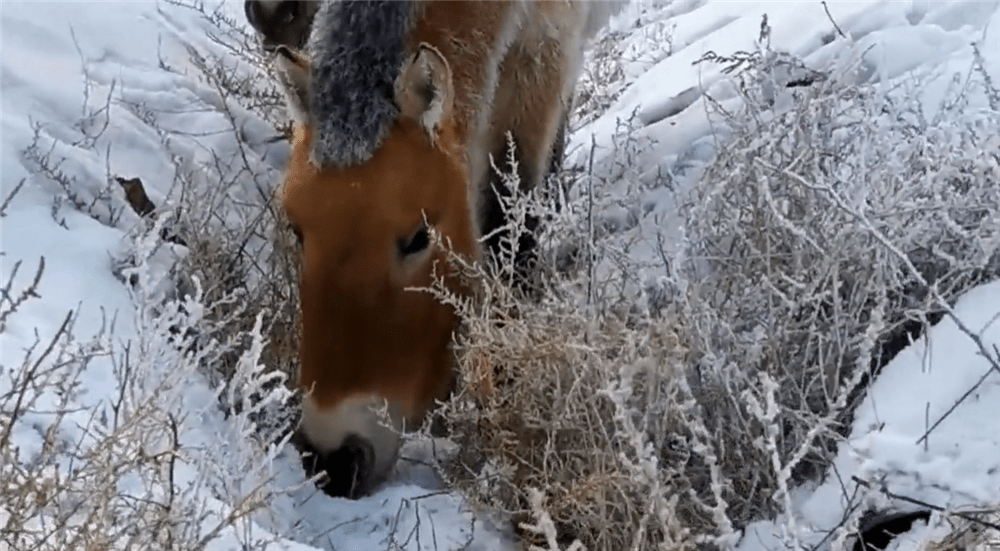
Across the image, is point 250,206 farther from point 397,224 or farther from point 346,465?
point 346,465

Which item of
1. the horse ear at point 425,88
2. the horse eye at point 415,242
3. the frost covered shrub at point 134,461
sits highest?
the horse ear at point 425,88

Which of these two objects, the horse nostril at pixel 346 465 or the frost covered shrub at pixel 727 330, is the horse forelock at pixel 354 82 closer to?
the frost covered shrub at pixel 727 330

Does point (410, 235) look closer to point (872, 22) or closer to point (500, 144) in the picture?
point (500, 144)

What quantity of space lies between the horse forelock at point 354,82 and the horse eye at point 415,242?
10.8 inches

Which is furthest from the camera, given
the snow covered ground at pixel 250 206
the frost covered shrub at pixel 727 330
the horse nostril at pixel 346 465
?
the horse nostril at pixel 346 465

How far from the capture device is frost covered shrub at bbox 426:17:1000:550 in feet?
9.78

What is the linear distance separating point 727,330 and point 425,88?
3.89 ft

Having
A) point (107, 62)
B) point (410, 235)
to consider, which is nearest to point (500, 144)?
point (410, 235)

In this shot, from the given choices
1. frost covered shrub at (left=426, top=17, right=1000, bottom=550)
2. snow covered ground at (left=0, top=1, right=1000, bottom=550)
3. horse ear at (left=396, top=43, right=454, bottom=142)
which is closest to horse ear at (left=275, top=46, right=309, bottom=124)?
horse ear at (left=396, top=43, right=454, bottom=142)

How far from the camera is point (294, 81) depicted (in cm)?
364

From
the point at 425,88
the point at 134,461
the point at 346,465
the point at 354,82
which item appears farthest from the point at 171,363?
the point at 425,88

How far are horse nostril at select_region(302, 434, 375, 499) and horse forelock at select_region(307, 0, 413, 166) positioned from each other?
2.73 feet

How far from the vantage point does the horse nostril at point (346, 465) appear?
11.0 feet

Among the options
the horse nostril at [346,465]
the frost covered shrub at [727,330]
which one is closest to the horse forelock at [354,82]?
the frost covered shrub at [727,330]
